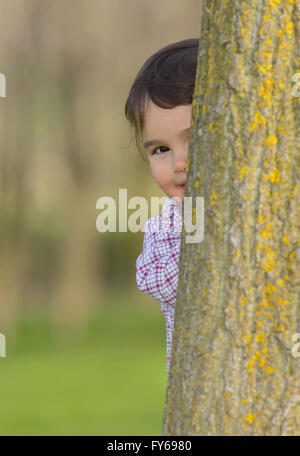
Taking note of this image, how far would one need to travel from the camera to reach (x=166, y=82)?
3.12m

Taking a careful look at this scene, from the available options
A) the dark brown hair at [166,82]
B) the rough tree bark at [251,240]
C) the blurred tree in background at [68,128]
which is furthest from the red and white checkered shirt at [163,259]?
the blurred tree in background at [68,128]

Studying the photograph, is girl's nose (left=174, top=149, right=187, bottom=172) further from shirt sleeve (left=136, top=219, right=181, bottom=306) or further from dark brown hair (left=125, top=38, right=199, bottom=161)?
shirt sleeve (left=136, top=219, right=181, bottom=306)

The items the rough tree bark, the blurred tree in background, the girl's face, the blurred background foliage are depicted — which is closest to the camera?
the rough tree bark

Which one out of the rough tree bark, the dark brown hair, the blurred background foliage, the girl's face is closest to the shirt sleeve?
the girl's face

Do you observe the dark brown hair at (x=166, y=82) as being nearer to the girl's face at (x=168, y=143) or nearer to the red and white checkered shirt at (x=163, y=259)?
the girl's face at (x=168, y=143)

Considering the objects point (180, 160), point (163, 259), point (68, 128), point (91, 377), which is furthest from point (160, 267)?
point (68, 128)

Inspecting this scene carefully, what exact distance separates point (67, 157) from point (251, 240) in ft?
38.9

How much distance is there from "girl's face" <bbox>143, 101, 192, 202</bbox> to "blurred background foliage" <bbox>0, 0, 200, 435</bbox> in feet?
31.9

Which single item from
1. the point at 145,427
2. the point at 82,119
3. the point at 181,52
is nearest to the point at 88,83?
the point at 82,119

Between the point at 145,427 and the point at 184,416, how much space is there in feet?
25.5

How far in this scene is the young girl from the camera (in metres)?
2.98

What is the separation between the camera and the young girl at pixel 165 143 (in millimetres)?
2977

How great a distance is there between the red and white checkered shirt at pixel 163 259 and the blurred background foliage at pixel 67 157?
9.45 metres

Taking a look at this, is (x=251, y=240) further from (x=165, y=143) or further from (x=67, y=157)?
(x=67, y=157)
